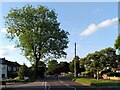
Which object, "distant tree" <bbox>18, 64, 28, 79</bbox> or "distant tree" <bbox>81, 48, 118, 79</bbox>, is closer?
"distant tree" <bbox>18, 64, 28, 79</bbox>

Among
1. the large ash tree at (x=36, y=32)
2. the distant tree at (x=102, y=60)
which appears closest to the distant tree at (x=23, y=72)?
the large ash tree at (x=36, y=32)

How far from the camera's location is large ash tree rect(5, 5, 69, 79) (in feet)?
255

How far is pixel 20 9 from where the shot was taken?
80.4m

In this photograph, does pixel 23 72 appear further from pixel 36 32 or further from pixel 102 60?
pixel 102 60

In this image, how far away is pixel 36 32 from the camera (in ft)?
255

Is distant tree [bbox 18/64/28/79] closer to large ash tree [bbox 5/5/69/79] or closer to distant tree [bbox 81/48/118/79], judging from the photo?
large ash tree [bbox 5/5/69/79]

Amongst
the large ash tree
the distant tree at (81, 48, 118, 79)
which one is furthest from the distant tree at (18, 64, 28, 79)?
the distant tree at (81, 48, 118, 79)

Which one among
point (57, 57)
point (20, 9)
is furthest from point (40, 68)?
point (20, 9)

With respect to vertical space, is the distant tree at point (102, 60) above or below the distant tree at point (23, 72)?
above

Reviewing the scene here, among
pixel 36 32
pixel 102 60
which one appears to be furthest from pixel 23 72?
pixel 102 60

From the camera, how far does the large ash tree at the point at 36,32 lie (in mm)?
77750

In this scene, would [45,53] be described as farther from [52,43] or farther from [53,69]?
[53,69]

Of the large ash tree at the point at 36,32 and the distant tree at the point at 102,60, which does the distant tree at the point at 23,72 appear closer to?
the large ash tree at the point at 36,32

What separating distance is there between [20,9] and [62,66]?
11094cm
